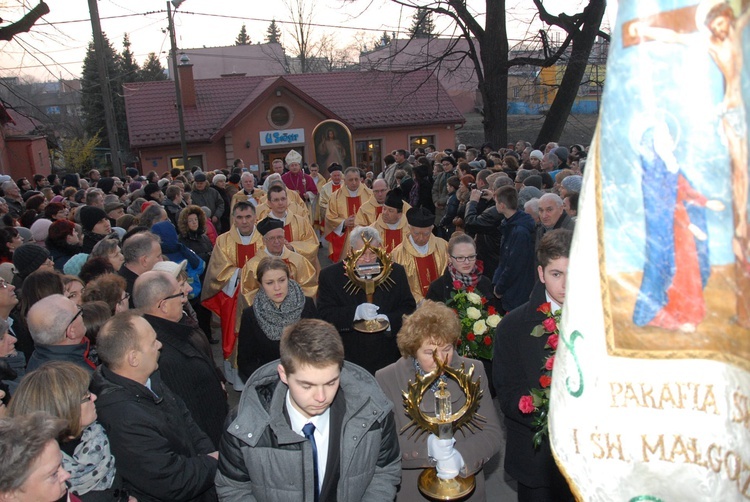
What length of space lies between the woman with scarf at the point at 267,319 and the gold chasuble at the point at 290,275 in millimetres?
1622

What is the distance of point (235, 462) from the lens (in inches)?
123

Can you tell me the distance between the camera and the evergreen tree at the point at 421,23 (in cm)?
2000

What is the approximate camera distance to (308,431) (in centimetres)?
309

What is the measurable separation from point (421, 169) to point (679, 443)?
11.6 metres

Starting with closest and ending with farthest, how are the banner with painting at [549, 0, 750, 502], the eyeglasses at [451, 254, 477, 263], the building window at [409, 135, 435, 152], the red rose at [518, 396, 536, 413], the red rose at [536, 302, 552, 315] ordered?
the banner with painting at [549, 0, 750, 502], the red rose at [518, 396, 536, 413], the red rose at [536, 302, 552, 315], the eyeglasses at [451, 254, 477, 263], the building window at [409, 135, 435, 152]

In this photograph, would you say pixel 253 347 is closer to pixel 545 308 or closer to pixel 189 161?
pixel 545 308

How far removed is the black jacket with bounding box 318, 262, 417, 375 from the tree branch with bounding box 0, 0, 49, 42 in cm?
797

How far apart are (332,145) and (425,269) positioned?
14.3m

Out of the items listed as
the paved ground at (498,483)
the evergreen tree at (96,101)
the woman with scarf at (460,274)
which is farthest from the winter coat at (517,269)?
the evergreen tree at (96,101)

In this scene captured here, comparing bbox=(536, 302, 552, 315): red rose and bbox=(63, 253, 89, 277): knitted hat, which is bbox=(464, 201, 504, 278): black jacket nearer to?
bbox=(536, 302, 552, 315): red rose

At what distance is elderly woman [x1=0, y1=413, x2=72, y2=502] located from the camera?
2.68m

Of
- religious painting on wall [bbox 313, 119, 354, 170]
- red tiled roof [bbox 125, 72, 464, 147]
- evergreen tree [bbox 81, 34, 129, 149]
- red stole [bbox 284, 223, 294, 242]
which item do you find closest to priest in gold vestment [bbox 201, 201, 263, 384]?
red stole [bbox 284, 223, 294, 242]

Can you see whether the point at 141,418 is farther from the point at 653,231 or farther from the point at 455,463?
the point at 653,231

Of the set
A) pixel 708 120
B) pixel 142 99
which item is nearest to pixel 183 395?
pixel 708 120
